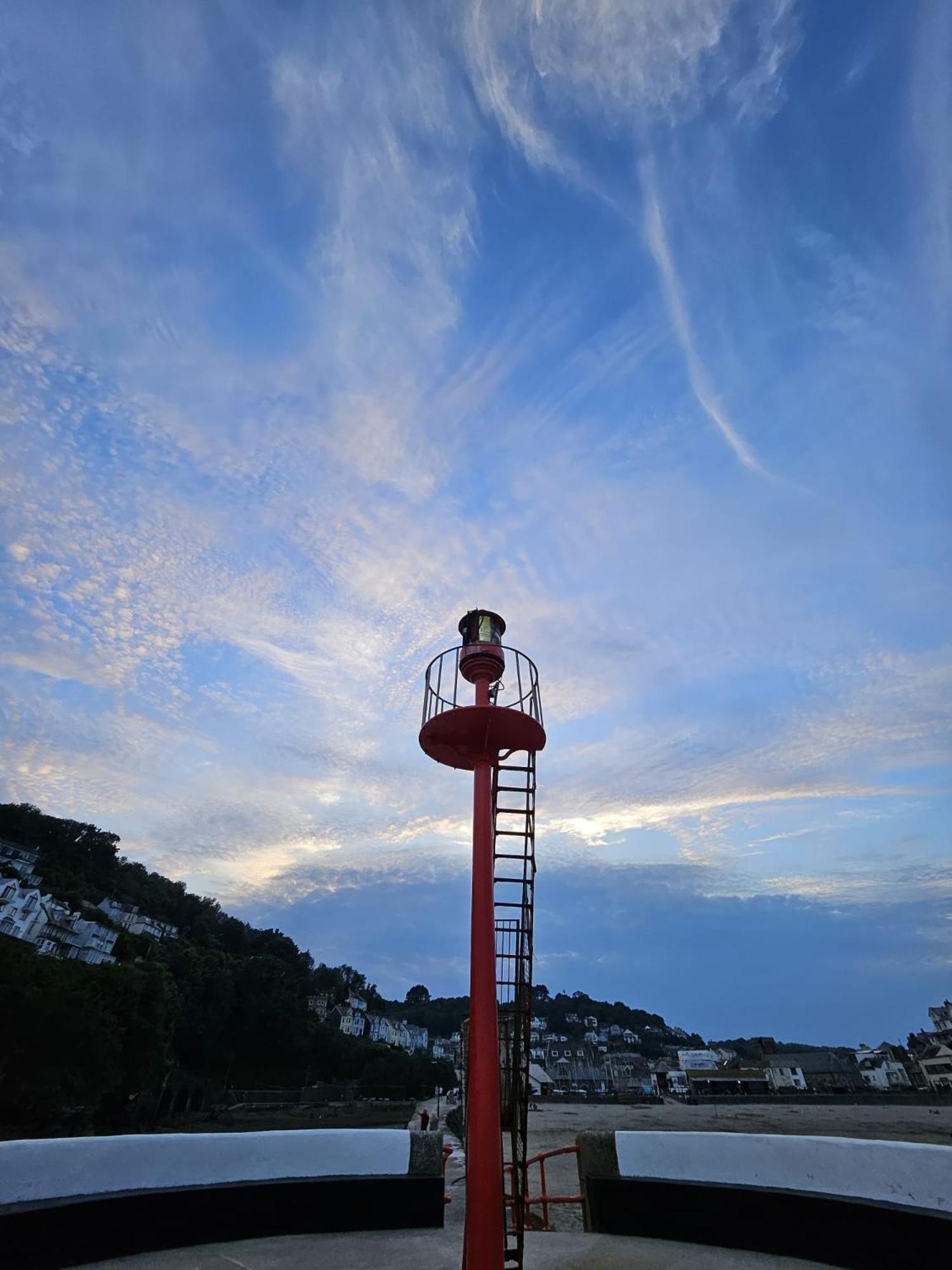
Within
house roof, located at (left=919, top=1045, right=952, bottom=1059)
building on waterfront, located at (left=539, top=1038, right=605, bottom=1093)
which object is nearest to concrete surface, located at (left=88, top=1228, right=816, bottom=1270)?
building on waterfront, located at (left=539, top=1038, right=605, bottom=1093)

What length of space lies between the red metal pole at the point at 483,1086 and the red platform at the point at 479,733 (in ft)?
2.30

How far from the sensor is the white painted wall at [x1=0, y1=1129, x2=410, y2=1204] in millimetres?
5207

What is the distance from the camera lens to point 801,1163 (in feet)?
18.4

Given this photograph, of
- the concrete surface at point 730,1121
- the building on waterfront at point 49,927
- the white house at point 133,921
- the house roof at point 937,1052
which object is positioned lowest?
the concrete surface at point 730,1121

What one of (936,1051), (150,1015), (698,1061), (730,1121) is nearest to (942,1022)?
(936,1051)

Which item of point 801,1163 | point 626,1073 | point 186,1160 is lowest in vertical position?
point 626,1073

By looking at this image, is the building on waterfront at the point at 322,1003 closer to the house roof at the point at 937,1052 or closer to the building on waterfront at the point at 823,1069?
the building on waterfront at the point at 823,1069

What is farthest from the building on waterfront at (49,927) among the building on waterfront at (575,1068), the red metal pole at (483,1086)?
the red metal pole at (483,1086)

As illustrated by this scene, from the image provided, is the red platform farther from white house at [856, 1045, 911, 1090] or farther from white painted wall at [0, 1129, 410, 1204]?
white house at [856, 1045, 911, 1090]

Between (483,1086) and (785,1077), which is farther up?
(483,1086)

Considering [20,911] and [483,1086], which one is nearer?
[483,1086]

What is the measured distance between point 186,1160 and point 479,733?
16.3 feet

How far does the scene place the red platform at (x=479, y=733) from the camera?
22.4 feet

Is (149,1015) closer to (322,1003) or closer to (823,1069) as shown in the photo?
(322,1003)
